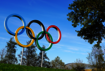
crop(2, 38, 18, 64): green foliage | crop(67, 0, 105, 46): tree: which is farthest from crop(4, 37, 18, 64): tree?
crop(67, 0, 105, 46): tree

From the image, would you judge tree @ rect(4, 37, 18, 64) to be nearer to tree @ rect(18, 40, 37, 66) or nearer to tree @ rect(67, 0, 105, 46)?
tree @ rect(18, 40, 37, 66)

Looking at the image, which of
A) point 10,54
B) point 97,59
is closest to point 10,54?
point 10,54

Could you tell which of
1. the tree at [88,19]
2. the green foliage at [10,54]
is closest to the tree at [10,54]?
the green foliage at [10,54]

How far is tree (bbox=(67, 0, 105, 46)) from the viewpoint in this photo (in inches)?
843

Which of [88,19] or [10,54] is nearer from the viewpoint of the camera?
[88,19]

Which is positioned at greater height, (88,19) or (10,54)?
(88,19)

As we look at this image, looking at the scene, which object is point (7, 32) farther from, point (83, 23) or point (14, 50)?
point (14, 50)

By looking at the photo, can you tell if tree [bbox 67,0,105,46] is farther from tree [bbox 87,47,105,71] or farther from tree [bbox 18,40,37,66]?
tree [bbox 18,40,37,66]

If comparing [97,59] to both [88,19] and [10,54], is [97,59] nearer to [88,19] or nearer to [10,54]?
[88,19]

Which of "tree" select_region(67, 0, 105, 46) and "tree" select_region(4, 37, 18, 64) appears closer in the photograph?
"tree" select_region(67, 0, 105, 46)

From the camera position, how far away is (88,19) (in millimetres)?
23203

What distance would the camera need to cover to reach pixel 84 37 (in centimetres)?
2550

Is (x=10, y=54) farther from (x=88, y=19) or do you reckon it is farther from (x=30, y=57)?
(x=88, y=19)

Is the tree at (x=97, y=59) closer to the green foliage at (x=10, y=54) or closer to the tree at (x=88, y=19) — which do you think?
the tree at (x=88, y=19)
